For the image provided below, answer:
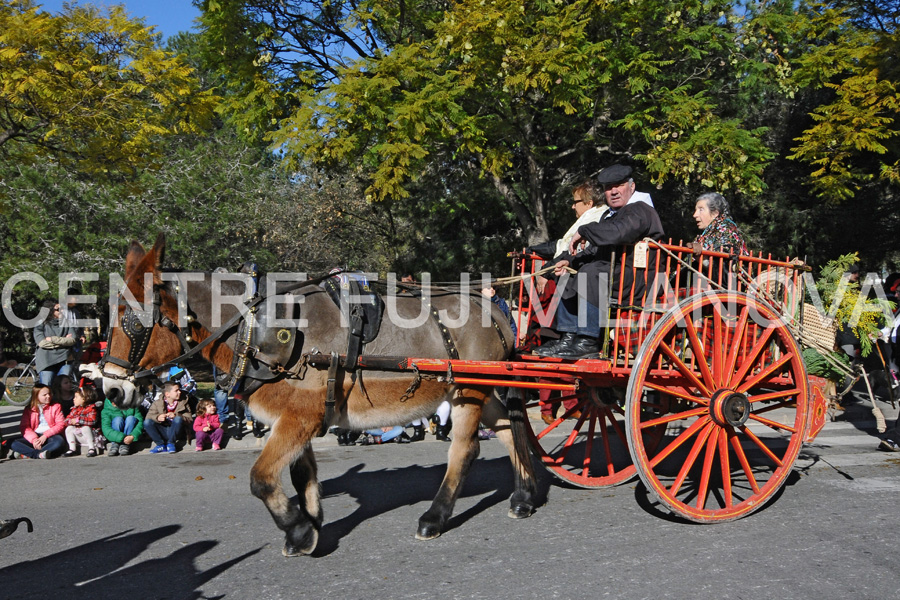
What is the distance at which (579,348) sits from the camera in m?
5.38

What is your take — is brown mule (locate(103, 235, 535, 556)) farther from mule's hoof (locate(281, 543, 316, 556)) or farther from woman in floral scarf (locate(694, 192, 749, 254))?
woman in floral scarf (locate(694, 192, 749, 254))

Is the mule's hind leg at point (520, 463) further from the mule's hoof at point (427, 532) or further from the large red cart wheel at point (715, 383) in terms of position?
the large red cart wheel at point (715, 383)

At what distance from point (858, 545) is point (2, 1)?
11.4 metres

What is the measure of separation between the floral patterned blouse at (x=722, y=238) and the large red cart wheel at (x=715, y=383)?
0.57m

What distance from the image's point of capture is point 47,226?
56.5 feet

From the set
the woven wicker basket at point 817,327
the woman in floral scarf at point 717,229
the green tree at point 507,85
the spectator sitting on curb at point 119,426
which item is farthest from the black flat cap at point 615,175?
the spectator sitting on curb at point 119,426

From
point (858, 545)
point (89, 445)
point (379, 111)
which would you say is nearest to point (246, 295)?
point (858, 545)

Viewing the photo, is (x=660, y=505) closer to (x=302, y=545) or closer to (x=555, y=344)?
(x=555, y=344)

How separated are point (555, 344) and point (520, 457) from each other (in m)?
0.89

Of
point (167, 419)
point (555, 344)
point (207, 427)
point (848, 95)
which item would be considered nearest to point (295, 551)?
point (555, 344)

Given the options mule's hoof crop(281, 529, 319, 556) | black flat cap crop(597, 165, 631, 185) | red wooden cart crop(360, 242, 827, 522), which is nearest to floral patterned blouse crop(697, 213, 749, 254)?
red wooden cart crop(360, 242, 827, 522)

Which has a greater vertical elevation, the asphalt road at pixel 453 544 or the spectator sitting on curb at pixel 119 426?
the spectator sitting on curb at pixel 119 426

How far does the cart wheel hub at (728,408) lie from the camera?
5199 mm

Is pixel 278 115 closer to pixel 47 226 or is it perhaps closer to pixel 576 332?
pixel 47 226
